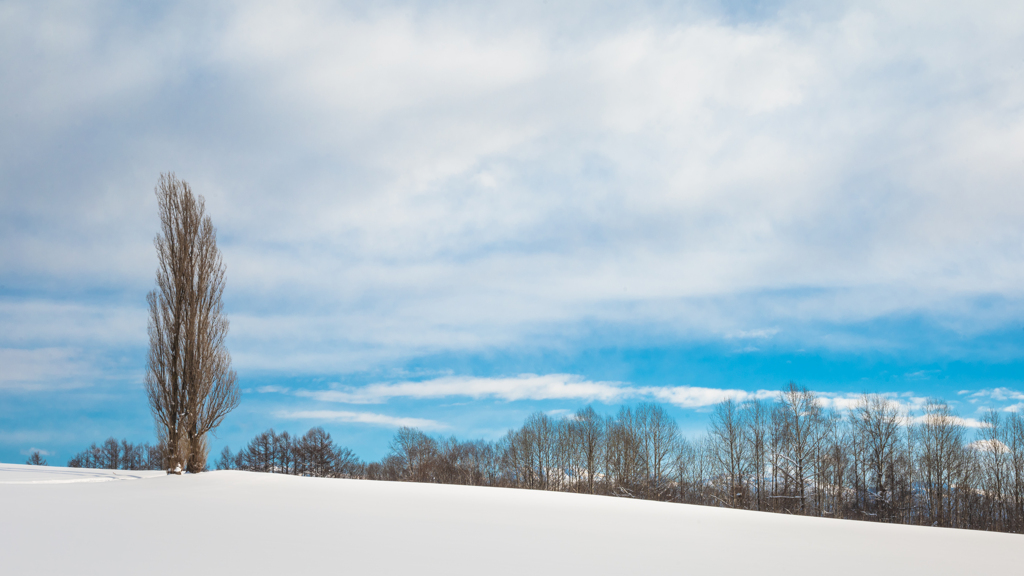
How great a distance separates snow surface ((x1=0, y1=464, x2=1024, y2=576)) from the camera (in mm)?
7031

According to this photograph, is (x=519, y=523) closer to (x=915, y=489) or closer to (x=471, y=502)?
(x=471, y=502)

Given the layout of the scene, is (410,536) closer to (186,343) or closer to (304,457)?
(186,343)

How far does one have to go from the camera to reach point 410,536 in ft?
29.5

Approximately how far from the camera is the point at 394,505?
41.7ft

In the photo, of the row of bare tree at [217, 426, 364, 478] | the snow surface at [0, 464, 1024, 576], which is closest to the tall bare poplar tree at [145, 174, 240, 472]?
the snow surface at [0, 464, 1024, 576]

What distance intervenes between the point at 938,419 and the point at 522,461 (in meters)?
34.5

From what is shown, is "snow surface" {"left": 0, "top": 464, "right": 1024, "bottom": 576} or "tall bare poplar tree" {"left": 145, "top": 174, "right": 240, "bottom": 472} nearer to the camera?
"snow surface" {"left": 0, "top": 464, "right": 1024, "bottom": 576}

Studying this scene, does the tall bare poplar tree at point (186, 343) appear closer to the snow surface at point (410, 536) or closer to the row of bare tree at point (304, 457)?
the snow surface at point (410, 536)

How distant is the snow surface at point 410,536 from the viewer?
277 inches

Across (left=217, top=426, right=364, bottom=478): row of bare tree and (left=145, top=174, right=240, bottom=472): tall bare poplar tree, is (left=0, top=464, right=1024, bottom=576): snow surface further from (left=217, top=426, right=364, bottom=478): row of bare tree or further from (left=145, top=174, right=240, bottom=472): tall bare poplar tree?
(left=217, top=426, right=364, bottom=478): row of bare tree

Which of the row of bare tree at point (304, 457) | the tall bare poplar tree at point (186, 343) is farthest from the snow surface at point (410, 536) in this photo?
the row of bare tree at point (304, 457)

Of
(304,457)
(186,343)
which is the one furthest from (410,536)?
(304,457)

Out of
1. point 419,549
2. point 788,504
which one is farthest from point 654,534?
point 788,504

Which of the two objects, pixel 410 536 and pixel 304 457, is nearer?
pixel 410 536
